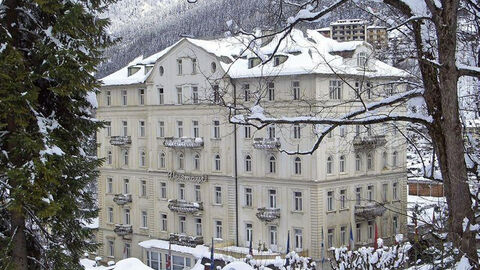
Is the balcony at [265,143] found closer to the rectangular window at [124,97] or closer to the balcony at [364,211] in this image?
the balcony at [364,211]

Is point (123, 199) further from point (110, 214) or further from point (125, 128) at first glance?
point (125, 128)

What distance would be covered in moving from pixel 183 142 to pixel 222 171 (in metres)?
3.32

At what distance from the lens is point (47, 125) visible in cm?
1139

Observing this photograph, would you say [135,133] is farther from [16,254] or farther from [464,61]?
[464,61]

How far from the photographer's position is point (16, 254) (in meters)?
11.5

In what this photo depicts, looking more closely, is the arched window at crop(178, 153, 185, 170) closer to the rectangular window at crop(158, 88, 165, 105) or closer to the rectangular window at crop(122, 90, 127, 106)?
the rectangular window at crop(158, 88, 165, 105)

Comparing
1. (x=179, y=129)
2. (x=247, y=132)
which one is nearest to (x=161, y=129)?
(x=179, y=129)

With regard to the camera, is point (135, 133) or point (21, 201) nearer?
point (21, 201)

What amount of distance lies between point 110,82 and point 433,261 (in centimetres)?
4441

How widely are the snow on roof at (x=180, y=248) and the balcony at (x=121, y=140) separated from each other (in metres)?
7.17

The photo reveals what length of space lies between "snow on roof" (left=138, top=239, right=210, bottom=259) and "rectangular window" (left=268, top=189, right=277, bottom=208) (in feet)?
15.4

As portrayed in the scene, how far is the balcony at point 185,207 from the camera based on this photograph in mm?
43031

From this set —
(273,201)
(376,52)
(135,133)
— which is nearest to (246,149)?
(273,201)

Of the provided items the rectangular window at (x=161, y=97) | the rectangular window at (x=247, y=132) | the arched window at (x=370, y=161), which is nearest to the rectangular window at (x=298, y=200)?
the rectangular window at (x=247, y=132)
